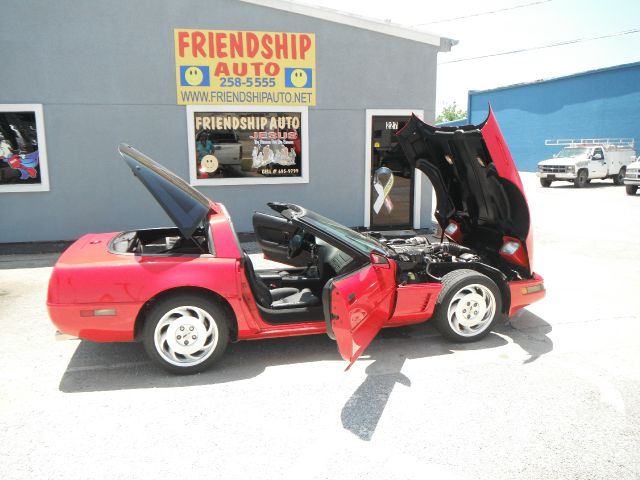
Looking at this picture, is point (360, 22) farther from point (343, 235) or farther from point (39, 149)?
point (343, 235)

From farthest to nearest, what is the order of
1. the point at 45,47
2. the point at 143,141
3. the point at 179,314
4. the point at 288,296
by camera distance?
1. the point at 143,141
2. the point at 45,47
3. the point at 288,296
4. the point at 179,314

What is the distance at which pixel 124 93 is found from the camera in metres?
8.73

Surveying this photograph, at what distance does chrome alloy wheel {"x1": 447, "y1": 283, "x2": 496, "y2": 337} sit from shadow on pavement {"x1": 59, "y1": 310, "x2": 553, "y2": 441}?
0.15 meters

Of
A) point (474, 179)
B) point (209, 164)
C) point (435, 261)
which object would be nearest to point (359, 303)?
point (435, 261)

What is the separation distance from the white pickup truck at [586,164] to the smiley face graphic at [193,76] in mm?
17738

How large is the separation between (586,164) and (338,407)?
2194 cm

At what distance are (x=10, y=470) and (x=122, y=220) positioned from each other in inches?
270

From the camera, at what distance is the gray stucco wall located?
8406mm

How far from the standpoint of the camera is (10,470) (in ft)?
8.96

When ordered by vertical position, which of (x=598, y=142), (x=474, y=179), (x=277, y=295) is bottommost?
(x=277, y=295)

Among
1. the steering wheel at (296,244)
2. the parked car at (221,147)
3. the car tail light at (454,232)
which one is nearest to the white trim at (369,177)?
the parked car at (221,147)

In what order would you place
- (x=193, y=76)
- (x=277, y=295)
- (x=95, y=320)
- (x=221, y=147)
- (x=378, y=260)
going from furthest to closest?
(x=221, y=147), (x=193, y=76), (x=277, y=295), (x=378, y=260), (x=95, y=320)

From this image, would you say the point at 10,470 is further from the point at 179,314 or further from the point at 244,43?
the point at 244,43

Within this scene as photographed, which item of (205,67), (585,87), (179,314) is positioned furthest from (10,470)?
(585,87)
